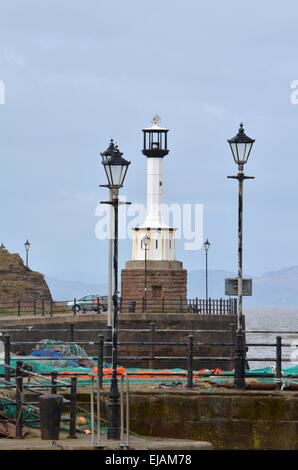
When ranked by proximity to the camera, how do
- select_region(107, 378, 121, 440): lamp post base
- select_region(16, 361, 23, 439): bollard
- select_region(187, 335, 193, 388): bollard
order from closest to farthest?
select_region(16, 361, 23, 439): bollard → select_region(107, 378, 121, 440): lamp post base → select_region(187, 335, 193, 388): bollard

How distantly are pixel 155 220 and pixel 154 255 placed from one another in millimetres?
2772

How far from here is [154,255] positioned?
63875 mm

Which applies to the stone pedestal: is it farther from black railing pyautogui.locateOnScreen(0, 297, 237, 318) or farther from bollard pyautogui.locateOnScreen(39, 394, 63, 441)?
bollard pyautogui.locateOnScreen(39, 394, 63, 441)

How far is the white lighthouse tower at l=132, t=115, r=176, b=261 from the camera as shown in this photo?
6406 cm

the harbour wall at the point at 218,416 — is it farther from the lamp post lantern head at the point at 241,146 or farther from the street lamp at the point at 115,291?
the lamp post lantern head at the point at 241,146

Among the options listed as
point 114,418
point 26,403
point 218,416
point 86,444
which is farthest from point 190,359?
point 86,444

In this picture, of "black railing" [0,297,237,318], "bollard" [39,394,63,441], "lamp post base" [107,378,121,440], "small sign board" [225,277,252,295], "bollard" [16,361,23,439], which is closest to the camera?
"bollard" [39,394,63,441]

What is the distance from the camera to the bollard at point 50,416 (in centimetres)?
1675

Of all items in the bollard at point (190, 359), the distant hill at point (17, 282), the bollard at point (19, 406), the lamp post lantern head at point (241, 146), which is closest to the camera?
the bollard at point (19, 406)

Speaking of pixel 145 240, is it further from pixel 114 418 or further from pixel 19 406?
pixel 19 406

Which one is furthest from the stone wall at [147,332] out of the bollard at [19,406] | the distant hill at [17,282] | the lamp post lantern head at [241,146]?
the bollard at [19,406]

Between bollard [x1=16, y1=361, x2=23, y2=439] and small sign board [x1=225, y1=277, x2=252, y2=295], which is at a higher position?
small sign board [x1=225, y1=277, x2=252, y2=295]

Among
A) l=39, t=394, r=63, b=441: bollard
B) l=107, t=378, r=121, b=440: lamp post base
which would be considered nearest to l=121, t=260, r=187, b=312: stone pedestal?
l=107, t=378, r=121, b=440: lamp post base
